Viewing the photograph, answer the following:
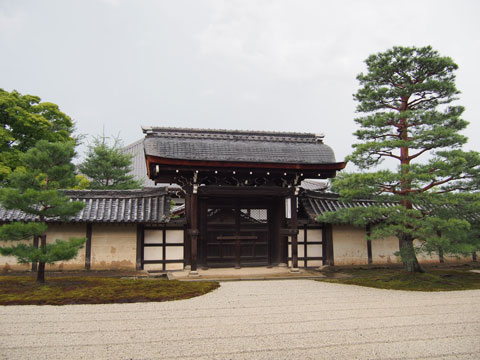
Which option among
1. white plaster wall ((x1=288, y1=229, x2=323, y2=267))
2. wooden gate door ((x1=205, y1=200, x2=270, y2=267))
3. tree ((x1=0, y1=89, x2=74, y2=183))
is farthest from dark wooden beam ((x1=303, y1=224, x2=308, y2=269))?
tree ((x1=0, y1=89, x2=74, y2=183))

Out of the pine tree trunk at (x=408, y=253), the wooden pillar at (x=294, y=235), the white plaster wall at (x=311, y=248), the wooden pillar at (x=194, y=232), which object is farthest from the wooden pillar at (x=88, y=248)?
the pine tree trunk at (x=408, y=253)

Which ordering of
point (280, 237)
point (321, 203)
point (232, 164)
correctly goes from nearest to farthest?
point (232, 164), point (280, 237), point (321, 203)

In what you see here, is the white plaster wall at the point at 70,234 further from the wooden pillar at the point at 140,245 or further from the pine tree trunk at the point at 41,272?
the pine tree trunk at the point at 41,272

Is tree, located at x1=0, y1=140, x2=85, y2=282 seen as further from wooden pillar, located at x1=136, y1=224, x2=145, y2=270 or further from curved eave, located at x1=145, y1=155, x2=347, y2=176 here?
wooden pillar, located at x1=136, y1=224, x2=145, y2=270

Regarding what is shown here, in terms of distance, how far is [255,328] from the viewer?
17.4ft

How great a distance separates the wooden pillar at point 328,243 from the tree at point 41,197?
7.67 metres

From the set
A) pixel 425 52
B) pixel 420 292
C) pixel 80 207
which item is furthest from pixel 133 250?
pixel 425 52

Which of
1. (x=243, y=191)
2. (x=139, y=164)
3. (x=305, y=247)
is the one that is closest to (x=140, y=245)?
(x=243, y=191)

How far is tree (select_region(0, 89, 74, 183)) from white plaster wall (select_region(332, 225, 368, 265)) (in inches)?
521

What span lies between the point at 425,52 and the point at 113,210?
9.78 metres

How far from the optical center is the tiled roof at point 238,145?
11.4 m

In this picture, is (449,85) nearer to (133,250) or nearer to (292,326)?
(292,326)

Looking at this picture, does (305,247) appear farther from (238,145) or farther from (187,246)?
(238,145)

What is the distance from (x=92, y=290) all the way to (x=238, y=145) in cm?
642
